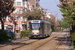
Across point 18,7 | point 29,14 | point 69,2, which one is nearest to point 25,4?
point 18,7

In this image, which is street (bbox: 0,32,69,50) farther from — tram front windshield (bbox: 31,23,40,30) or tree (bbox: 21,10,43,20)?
tree (bbox: 21,10,43,20)

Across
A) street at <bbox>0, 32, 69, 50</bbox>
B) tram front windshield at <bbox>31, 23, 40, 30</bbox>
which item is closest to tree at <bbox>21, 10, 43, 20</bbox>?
tram front windshield at <bbox>31, 23, 40, 30</bbox>

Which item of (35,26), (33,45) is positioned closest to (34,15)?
(35,26)

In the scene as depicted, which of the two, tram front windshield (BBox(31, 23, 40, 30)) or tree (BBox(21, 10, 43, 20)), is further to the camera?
tree (BBox(21, 10, 43, 20))

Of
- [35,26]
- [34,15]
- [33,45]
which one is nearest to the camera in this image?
[33,45]

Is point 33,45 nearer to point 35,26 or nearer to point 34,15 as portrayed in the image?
point 35,26

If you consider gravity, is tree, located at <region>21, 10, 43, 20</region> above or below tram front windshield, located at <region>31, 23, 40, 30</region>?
above

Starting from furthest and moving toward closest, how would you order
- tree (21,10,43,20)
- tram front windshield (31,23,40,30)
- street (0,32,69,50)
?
tree (21,10,43,20), tram front windshield (31,23,40,30), street (0,32,69,50)

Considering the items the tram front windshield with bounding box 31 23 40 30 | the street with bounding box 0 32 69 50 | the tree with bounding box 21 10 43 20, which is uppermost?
the tree with bounding box 21 10 43 20

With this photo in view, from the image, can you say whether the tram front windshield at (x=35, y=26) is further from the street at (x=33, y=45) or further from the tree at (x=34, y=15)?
the tree at (x=34, y=15)

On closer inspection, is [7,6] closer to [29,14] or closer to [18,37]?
[18,37]

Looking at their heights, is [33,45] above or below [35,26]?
below

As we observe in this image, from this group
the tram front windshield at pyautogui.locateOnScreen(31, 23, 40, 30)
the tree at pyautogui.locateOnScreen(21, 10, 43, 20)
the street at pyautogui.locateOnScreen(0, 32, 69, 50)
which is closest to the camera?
the street at pyautogui.locateOnScreen(0, 32, 69, 50)

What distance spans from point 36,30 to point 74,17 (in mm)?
13772
